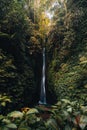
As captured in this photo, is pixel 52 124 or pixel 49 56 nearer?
pixel 52 124

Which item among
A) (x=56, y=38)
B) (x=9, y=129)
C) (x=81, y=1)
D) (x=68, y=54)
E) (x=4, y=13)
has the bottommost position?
(x=9, y=129)

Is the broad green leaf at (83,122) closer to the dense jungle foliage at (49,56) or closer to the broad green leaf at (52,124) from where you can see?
the broad green leaf at (52,124)

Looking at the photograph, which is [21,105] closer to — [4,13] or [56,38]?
[4,13]

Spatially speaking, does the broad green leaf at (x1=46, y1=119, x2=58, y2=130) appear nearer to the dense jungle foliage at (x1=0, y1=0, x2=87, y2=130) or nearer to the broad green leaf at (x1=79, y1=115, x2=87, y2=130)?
the broad green leaf at (x1=79, y1=115, x2=87, y2=130)

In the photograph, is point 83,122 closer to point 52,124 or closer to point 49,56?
point 52,124

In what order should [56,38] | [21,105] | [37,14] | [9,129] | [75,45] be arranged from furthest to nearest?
[37,14], [56,38], [75,45], [21,105], [9,129]

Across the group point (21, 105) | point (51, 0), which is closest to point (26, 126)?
point (21, 105)

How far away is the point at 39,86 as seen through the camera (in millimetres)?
8805

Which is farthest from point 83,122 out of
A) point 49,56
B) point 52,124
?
point 49,56

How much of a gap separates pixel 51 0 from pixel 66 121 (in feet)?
28.6

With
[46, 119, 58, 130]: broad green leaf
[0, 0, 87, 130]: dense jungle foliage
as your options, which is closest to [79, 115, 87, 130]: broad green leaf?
[46, 119, 58, 130]: broad green leaf

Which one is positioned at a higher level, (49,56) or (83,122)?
(49,56)

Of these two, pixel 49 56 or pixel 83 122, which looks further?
pixel 49 56

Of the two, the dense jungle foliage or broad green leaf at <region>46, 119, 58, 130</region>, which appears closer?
broad green leaf at <region>46, 119, 58, 130</region>
